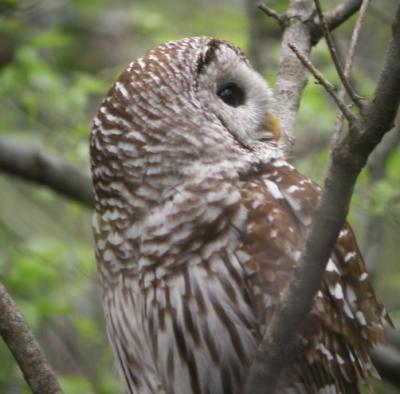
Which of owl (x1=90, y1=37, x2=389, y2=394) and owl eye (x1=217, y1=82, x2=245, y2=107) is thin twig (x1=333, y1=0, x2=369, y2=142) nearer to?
owl (x1=90, y1=37, x2=389, y2=394)

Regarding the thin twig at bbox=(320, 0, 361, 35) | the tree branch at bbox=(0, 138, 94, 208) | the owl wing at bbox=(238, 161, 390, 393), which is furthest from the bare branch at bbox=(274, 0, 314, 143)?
the tree branch at bbox=(0, 138, 94, 208)

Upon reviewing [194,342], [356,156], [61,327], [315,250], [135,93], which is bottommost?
[61,327]

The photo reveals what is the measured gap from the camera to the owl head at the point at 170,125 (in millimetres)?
3775

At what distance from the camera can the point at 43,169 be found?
6109 mm

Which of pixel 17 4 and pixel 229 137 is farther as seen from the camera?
pixel 17 4

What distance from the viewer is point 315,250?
2730 mm

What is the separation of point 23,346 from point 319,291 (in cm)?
116

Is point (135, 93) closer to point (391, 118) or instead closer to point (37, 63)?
point (391, 118)

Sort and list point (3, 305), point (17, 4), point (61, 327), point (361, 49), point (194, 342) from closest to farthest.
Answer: point (3, 305), point (194, 342), point (17, 4), point (61, 327), point (361, 49)

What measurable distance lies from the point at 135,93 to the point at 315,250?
1392 millimetres

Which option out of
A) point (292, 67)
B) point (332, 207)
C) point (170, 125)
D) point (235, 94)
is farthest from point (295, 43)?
point (332, 207)

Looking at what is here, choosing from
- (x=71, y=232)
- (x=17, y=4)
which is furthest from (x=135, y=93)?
(x=71, y=232)

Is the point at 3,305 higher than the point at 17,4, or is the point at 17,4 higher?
the point at 17,4

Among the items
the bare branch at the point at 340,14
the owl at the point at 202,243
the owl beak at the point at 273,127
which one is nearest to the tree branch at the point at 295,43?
the bare branch at the point at 340,14
